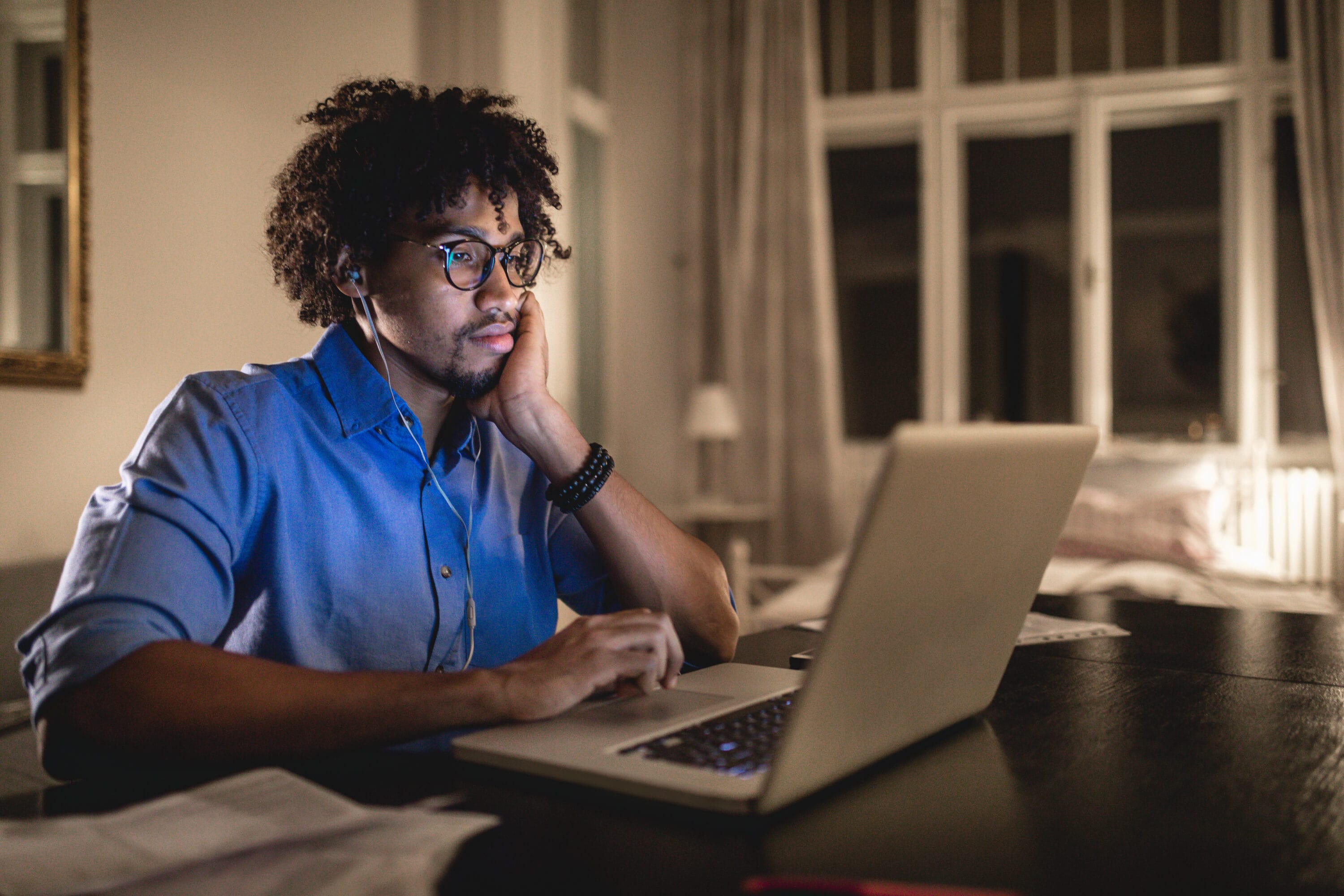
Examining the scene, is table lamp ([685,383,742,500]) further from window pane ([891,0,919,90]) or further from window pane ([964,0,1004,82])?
window pane ([964,0,1004,82])

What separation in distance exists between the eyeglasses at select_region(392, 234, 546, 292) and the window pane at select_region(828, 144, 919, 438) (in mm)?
3940

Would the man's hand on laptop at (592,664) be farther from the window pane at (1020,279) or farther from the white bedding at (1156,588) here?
the window pane at (1020,279)

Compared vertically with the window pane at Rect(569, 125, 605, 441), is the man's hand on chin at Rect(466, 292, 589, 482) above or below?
below

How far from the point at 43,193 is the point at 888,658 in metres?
2.43

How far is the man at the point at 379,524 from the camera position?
824 millimetres

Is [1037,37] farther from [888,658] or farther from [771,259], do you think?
[888,658]

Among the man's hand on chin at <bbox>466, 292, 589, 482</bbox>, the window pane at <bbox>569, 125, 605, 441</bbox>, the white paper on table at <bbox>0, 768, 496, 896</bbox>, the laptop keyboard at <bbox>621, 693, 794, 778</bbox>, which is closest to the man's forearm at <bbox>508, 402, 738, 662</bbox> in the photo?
the man's hand on chin at <bbox>466, 292, 589, 482</bbox>

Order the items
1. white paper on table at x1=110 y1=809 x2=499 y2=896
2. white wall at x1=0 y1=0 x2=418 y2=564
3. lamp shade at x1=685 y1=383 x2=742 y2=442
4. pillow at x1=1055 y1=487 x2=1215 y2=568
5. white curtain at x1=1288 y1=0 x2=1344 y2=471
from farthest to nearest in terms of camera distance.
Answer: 1. lamp shade at x1=685 y1=383 x2=742 y2=442
2. white curtain at x1=1288 y1=0 x2=1344 y2=471
3. pillow at x1=1055 y1=487 x2=1215 y2=568
4. white wall at x1=0 y1=0 x2=418 y2=564
5. white paper on table at x1=110 y1=809 x2=499 y2=896

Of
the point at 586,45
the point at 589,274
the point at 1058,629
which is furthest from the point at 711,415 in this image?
the point at 1058,629

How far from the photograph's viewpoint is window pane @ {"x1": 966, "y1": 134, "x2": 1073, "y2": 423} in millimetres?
4898

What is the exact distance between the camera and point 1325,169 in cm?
428

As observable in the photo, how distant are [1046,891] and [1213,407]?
185 inches

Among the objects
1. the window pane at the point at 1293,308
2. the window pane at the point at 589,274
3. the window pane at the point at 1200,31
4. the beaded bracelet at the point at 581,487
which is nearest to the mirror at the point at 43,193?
the beaded bracelet at the point at 581,487

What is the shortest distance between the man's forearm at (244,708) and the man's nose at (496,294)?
626 mm
